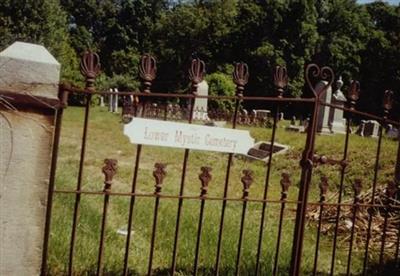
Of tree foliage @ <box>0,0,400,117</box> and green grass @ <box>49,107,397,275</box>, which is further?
tree foliage @ <box>0,0,400,117</box>

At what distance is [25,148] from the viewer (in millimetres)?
2557

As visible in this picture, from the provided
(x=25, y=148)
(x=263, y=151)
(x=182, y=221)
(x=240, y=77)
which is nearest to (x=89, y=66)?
(x=25, y=148)

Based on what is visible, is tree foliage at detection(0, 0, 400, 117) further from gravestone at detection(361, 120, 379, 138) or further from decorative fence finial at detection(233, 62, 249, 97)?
decorative fence finial at detection(233, 62, 249, 97)

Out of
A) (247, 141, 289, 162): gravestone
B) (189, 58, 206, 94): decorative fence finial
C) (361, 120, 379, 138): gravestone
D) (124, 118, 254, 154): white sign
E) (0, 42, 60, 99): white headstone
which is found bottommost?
(247, 141, 289, 162): gravestone

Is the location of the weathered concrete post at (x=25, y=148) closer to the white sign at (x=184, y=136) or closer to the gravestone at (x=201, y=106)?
the white sign at (x=184, y=136)

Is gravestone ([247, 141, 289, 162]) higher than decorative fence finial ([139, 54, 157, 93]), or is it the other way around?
decorative fence finial ([139, 54, 157, 93])

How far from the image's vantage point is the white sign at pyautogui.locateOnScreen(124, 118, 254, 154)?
286cm

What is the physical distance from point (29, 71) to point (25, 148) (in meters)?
0.42

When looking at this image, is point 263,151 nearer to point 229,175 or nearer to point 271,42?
point 229,175

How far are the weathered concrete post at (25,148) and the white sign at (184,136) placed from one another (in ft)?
1.63

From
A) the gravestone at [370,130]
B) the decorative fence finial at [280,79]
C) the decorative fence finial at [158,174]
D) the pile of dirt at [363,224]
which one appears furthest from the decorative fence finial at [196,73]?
the gravestone at [370,130]

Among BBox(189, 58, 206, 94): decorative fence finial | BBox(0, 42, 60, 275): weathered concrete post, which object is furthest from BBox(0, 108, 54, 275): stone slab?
BBox(189, 58, 206, 94): decorative fence finial

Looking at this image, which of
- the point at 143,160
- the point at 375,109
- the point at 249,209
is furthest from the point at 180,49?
the point at 249,209

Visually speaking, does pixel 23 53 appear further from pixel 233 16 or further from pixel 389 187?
Answer: pixel 233 16
